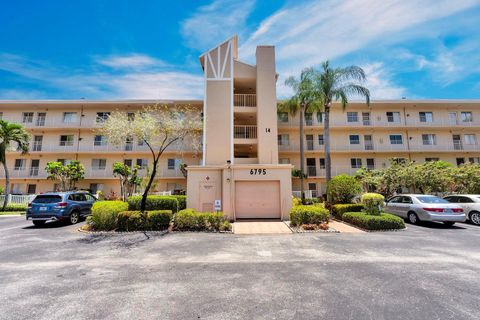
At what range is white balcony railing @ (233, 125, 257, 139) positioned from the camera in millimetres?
→ 20172

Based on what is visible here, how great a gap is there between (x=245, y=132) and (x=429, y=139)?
79.4 ft

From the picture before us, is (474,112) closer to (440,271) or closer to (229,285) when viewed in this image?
(440,271)

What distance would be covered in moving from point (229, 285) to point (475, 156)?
120 feet

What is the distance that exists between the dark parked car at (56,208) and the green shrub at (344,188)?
16.5m

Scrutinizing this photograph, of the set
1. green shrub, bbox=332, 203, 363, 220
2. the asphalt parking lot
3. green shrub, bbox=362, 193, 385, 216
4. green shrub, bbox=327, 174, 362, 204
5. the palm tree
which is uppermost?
the palm tree

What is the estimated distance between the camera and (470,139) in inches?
1102

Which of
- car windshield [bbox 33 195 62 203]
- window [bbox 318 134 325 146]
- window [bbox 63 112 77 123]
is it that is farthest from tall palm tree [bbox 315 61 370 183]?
window [bbox 63 112 77 123]

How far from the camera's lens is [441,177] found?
1645 cm

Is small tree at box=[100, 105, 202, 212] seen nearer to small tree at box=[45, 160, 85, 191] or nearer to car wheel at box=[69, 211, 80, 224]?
car wheel at box=[69, 211, 80, 224]

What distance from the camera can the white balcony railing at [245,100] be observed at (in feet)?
66.5

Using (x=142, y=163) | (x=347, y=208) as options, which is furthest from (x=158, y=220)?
(x=142, y=163)

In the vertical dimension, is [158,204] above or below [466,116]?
below

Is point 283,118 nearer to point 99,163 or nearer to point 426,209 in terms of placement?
point 426,209

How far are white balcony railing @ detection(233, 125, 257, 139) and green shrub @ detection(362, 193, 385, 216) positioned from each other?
1043cm
